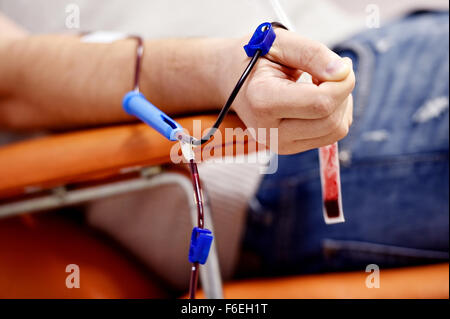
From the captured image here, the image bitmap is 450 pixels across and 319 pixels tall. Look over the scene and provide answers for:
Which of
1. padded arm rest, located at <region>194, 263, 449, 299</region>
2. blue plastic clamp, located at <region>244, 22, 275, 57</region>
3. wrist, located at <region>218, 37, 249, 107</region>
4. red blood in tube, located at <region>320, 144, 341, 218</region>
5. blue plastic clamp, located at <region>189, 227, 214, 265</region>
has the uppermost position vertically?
wrist, located at <region>218, 37, 249, 107</region>

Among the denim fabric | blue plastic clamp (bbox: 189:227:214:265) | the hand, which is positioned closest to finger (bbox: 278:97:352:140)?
the hand

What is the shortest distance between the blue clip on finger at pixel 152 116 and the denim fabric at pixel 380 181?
26cm

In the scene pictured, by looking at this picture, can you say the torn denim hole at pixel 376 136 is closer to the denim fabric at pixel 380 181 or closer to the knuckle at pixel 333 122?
the denim fabric at pixel 380 181

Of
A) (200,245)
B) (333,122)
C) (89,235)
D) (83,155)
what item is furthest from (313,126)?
(89,235)

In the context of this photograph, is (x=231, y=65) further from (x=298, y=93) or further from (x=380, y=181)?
(x=380, y=181)

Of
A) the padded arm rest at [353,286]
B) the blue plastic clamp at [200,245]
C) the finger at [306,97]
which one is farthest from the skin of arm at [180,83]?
the padded arm rest at [353,286]

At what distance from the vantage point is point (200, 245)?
0.32 metres

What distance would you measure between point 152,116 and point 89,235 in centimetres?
31

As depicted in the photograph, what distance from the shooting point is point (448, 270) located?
1.65ft

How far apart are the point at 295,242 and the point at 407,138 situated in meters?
0.21

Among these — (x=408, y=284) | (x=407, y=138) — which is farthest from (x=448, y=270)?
(x=407, y=138)

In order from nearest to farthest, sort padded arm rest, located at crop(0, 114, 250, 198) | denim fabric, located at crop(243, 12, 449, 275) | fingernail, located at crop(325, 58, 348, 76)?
fingernail, located at crop(325, 58, 348, 76), padded arm rest, located at crop(0, 114, 250, 198), denim fabric, located at crop(243, 12, 449, 275)

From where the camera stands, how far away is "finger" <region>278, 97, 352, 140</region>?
0.34 meters

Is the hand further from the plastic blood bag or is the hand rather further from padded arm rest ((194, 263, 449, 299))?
padded arm rest ((194, 263, 449, 299))
